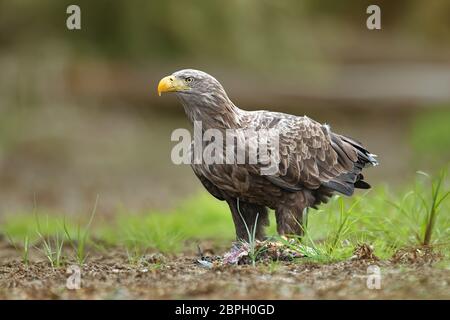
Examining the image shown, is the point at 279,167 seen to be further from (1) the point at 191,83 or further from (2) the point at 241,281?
(2) the point at 241,281

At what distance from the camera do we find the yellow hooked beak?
5.46m

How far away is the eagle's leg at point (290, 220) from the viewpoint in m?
5.70

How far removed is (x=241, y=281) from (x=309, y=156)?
147 centimetres

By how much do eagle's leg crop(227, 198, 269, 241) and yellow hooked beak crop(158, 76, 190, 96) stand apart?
85 centimetres

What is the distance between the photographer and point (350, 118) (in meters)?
18.5

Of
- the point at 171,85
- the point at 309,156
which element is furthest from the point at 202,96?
the point at 309,156

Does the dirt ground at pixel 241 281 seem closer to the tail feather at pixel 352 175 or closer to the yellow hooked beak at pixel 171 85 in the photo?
the tail feather at pixel 352 175

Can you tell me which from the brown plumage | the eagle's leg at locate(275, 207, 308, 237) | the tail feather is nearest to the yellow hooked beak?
the brown plumage

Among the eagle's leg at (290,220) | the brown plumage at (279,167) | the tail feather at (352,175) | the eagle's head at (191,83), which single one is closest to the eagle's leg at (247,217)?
the brown plumage at (279,167)

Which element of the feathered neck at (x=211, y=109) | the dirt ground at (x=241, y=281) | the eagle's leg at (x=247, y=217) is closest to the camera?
the dirt ground at (x=241, y=281)

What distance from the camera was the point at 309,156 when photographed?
5.88 metres

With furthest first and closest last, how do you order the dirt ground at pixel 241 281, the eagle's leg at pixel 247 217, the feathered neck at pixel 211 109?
the eagle's leg at pixel 247 217, the feathered neck at pixel 211 109, the dirt ground at pixel 241 281

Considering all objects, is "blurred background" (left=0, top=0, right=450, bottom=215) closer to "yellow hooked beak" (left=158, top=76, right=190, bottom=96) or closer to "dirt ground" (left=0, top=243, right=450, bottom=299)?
"yellow hooked beak" (left=158, top=76, right=190, bottom=96)

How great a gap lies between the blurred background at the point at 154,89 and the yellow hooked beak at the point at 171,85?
5073 mm
